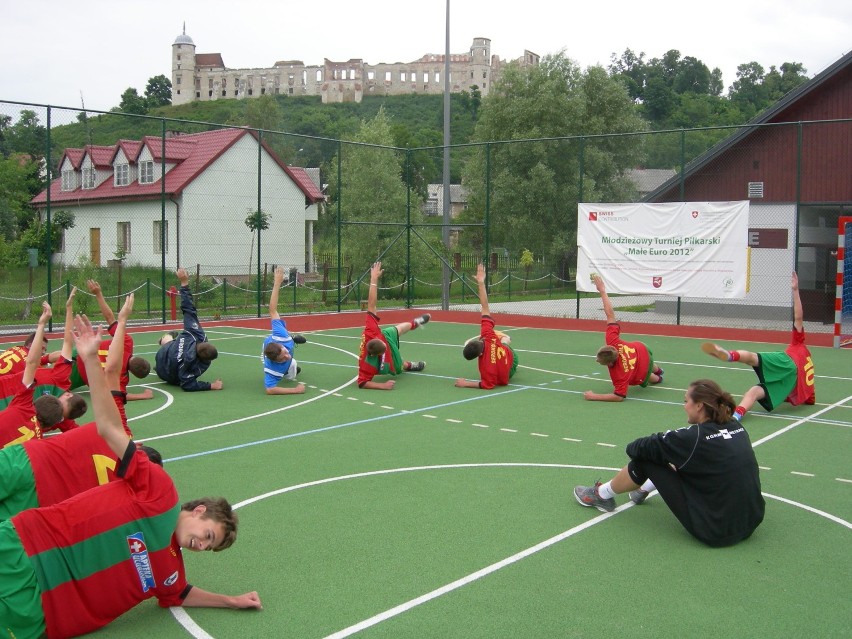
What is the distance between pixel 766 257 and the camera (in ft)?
72.0

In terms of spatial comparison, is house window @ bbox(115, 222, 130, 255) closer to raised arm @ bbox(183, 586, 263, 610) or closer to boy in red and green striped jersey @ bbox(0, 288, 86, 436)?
boy in red and green striped jersey @ bbox(0, 288, 86, 436)

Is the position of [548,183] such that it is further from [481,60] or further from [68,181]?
[481,60]

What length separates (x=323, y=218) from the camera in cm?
2572

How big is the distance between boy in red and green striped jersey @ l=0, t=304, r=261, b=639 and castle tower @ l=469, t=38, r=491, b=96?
490 ft

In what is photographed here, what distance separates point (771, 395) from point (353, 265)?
17.9 m

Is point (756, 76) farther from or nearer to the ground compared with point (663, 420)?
farther from the ground

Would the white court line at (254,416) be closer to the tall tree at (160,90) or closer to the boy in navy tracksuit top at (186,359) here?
the boy in navy tracksuit top at (186,359)

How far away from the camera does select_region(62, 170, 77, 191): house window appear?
61.4 feet

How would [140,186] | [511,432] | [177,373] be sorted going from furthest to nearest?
[140,186] → [177,373] → [511,432]

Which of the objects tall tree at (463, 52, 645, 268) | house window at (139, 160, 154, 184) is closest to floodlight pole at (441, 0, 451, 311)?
tall tree at (463, 52, 645, 268)

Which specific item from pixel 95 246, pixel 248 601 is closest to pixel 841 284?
pixel 248 601

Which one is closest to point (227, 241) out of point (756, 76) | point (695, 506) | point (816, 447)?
point (816, 447)

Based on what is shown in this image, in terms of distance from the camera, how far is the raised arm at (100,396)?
3.62m

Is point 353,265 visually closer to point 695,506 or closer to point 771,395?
point 771,395
